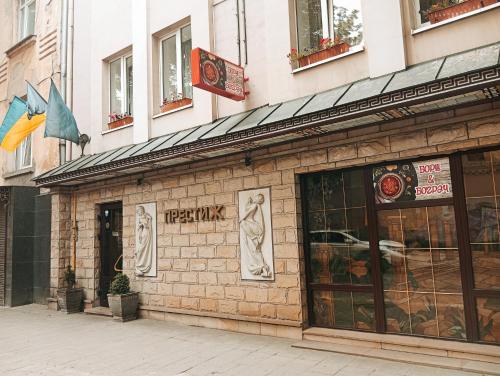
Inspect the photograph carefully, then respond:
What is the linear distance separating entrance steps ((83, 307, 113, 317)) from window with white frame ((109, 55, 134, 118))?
4.62m

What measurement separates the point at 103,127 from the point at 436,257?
835 centimetres

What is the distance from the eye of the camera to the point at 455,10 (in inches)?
220

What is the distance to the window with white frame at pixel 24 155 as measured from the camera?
1374cm

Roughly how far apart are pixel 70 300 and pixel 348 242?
7073mm

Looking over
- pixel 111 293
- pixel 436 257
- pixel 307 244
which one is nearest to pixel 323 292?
pixel 307 244

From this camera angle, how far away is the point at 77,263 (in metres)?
10.9

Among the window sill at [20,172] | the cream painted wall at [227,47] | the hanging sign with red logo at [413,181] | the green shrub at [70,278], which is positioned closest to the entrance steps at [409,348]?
the hanging sign with red logo at [413,181]

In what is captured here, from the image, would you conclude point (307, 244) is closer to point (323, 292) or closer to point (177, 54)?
point (323, 292)

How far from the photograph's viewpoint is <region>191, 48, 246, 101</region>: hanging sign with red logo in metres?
6.67

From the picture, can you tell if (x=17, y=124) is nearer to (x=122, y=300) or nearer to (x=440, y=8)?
(x=122, y=300)

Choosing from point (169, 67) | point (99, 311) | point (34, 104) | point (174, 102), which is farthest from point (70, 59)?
point (99, 311)

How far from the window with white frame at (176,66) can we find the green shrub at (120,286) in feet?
12.8

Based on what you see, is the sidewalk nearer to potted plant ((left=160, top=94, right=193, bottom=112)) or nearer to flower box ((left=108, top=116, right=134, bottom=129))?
potted plant ((left=160, top=94, right=193, bottom=112))

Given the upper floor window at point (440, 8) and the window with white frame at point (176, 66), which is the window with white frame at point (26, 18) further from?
the upper floor window at point (440, 8)
